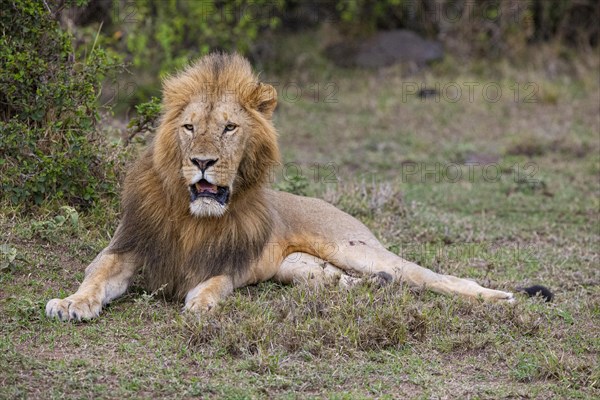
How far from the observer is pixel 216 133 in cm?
474

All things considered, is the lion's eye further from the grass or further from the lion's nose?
the grass

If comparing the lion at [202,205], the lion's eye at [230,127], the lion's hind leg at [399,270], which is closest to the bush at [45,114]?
the lion at [202,205]

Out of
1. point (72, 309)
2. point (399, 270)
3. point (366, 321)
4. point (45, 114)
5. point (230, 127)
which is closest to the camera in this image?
point (72, 309)

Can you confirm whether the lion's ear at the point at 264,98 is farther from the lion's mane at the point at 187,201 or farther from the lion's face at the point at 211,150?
the lion's face at the point at 211,150

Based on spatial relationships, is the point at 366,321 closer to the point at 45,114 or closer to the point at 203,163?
the point at 203,163

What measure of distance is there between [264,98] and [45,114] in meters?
1.76

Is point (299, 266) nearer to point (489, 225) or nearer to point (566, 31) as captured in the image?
point (489, 225)

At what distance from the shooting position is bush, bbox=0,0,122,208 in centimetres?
583

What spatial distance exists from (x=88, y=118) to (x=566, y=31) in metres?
9.82

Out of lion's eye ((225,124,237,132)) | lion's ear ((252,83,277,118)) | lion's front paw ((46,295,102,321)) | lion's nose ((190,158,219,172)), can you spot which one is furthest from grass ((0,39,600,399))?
lion's ear ((252,83,277,118))

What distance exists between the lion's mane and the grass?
0.72ft

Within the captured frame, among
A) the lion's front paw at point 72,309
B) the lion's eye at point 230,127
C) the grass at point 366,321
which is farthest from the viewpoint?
the lion's eye at point 230,127

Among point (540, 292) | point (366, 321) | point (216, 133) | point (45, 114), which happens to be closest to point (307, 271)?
point (366, 321)

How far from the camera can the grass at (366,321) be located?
412 cm
